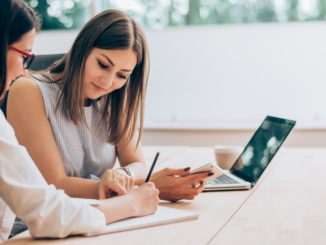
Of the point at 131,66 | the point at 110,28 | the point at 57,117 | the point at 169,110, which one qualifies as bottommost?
the point at 169,110

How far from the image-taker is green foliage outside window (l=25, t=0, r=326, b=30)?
3621 millimetres

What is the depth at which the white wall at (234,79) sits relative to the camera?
358 cm

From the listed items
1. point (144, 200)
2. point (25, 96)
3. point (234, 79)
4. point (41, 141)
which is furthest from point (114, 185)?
point (234, 79)

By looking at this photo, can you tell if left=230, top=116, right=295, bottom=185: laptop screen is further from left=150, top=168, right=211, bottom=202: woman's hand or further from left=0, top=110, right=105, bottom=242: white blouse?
left=0, top=110, right=105, bottom=242: white blouse

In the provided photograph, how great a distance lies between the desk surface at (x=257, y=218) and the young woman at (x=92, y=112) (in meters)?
0.14

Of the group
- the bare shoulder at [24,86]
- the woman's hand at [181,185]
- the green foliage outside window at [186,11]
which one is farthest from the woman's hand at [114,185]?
the green foliage outside window at [186,11]

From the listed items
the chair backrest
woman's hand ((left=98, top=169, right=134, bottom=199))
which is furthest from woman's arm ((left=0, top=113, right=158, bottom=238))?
the chair backrest

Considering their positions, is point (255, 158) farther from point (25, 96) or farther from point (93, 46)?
point (25, 96)

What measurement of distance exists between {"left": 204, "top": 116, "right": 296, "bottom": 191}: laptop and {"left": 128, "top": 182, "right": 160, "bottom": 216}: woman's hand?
36 centimetres

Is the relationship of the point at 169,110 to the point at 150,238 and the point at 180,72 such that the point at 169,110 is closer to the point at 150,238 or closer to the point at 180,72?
the point at 180,72

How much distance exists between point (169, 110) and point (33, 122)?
214cm

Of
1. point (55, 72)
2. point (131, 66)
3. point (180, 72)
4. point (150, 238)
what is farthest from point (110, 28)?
point (180, 72)

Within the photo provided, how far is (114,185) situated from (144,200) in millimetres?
135

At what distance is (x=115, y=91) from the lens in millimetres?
2037
